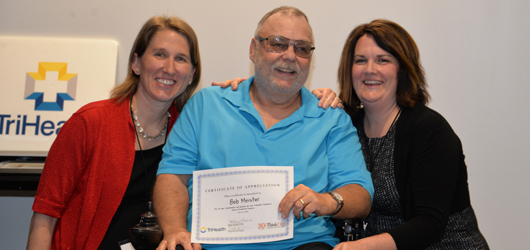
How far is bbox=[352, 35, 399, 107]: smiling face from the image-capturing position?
2123 mm

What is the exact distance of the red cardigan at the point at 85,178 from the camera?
1941 mm

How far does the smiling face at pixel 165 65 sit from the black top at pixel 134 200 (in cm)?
34

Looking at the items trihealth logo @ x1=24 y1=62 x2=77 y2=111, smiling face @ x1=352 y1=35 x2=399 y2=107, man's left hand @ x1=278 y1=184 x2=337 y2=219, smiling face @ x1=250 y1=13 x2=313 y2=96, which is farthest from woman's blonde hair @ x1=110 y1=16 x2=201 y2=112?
man's left hand @ x1=278 y1=184 x2=337 y2=219

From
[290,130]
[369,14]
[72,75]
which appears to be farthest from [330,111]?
[72,75]

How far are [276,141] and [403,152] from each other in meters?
0.67

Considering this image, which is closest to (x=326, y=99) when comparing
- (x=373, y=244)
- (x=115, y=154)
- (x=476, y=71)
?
(x=373, y=244)

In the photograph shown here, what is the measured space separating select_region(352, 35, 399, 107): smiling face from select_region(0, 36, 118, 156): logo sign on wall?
1.90 meters

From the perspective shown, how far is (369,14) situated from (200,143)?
2.00 m

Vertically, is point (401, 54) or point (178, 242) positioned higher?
point (401, 54)

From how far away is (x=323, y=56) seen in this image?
10.4 feet

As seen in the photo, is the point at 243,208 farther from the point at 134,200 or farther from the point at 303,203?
the point at 134,200

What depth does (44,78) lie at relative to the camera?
2.87 metres

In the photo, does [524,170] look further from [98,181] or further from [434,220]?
[98,181]

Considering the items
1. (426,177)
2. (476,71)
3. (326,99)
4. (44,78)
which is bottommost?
(426,177)
